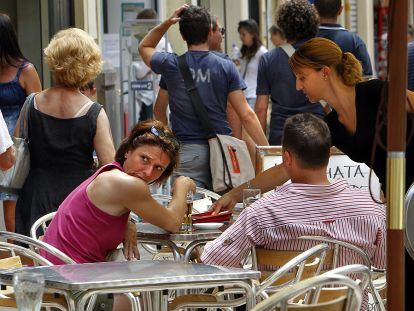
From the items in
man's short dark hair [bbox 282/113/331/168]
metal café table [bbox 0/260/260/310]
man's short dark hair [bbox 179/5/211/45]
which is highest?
man's short dark hair [bbox 179/5/211/45]

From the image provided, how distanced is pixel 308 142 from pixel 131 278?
63.1 inches

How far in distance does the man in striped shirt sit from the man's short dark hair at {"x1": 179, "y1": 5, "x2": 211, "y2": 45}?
2998 millimetres

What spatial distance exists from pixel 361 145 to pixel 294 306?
1.54 metres

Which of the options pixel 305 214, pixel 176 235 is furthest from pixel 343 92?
pixel 176 235

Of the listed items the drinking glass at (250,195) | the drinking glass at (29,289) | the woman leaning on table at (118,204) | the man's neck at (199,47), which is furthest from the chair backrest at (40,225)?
the drinking glass at (29,289)

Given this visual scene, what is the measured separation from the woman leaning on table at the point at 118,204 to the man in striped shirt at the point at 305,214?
473mm

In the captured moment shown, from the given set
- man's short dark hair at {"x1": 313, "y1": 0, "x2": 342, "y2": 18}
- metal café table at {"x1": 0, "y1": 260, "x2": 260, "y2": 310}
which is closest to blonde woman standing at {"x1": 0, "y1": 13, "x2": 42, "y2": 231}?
man's short dark hair at {"x1": 313, "y1": 0, "x2": 342, "y2": 18}

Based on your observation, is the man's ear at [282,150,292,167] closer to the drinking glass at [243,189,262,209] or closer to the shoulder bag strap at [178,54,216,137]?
the drinking glass at [243,189,262,209]

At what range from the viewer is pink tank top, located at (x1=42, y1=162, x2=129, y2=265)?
227 inches

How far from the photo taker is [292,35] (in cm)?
886

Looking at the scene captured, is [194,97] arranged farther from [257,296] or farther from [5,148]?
[257,296]

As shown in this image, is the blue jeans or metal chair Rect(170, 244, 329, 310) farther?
the blue jeans

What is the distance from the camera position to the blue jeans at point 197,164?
27.7 ft

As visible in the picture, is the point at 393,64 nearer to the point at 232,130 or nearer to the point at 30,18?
the point at 232,130
